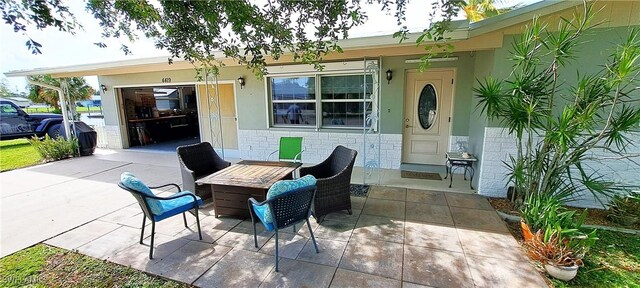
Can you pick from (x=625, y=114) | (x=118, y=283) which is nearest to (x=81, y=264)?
(x=118, y=283)

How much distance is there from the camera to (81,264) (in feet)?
8.61

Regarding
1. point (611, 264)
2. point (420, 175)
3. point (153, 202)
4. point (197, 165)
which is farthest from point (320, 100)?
point (611, 264)

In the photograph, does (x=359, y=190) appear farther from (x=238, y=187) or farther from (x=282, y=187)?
(x=282, y=187)

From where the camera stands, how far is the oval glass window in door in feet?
17.7

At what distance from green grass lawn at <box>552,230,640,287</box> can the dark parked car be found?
13.3m

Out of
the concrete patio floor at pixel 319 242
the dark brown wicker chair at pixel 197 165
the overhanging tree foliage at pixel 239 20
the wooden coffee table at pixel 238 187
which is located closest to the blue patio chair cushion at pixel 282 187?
the concrete patio floor at pixel 319 242

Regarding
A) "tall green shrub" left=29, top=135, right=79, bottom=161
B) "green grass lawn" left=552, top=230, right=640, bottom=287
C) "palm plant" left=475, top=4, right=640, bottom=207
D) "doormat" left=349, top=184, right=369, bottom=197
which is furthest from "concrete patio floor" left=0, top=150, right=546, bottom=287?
"tall green shrub" left=29, top=135, right=79, bottom=161

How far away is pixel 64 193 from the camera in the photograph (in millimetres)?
4559

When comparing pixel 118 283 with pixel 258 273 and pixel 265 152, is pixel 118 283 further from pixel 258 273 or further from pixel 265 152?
pixel 265 152

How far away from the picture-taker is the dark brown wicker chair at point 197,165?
380cm

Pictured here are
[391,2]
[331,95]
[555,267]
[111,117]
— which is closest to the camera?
[555,267]

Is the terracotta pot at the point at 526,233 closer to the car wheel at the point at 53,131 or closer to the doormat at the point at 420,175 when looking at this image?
the doormat at the point at 420,175

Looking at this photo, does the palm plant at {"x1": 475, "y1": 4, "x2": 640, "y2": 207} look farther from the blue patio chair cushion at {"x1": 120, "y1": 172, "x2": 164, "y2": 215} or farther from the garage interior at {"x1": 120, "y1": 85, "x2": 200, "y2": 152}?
the garage interior at {"x1": 120, "y1": 85, "x2": 200, "y2": 152}

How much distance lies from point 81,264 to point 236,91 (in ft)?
15.5
